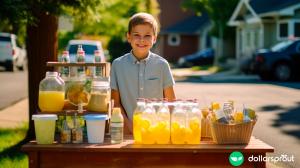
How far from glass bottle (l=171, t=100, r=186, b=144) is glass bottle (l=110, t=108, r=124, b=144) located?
38cm

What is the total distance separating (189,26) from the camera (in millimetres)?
61844

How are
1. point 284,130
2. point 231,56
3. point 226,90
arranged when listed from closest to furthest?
point 284,130, point 226,90, point 231,56

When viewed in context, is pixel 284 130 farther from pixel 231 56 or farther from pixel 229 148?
pixel 231 56

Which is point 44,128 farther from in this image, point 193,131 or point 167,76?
point 167,76

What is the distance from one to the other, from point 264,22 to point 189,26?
78.3ft

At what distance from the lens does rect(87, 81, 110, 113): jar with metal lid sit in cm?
474

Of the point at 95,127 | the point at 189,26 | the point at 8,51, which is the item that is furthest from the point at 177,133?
the point at 189,26

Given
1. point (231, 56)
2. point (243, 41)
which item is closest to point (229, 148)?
point (243, 41)

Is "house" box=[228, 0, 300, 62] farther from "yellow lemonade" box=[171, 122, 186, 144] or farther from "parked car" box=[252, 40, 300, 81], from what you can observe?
"yellow lemonade" box=[171, 122, 186, 144]

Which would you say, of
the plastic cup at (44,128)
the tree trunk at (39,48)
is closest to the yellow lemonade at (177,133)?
the plastic cup at (44,128)

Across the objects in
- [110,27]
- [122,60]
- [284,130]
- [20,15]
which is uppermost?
[110,27]

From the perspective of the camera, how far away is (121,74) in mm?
5273

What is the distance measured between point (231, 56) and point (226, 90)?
30433 millimetres

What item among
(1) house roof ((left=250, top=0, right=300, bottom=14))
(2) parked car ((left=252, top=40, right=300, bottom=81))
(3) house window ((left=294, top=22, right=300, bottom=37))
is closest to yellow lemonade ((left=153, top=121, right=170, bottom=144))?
(2) parked car ((left=252, top=40, right=300, bottom=81))
